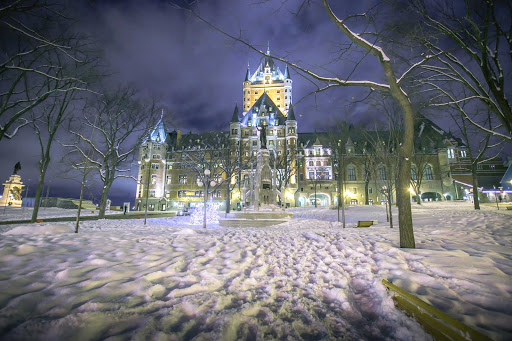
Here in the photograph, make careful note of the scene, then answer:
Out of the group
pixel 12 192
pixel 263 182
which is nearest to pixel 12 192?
pixel 12 192

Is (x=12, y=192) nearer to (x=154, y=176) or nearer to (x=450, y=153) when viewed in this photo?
(x=154, y=176)

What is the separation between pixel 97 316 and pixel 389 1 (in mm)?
7658

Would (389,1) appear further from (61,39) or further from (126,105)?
(126,105)

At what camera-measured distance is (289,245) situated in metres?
6.09

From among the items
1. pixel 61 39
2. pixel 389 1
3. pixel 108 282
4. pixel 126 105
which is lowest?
pixel 108 282

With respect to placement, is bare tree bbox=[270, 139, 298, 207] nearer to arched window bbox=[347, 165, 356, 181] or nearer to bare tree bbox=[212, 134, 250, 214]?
bare tree bbox=[212, 134, 250, 214]

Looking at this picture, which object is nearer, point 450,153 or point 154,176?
point 450,153

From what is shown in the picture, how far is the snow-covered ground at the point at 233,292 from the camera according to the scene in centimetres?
202

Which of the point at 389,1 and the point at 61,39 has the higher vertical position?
the point at 61,39

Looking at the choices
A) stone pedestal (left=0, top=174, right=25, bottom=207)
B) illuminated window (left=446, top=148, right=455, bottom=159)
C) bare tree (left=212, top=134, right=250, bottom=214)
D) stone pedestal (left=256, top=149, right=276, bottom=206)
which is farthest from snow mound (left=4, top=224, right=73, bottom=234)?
illuminated window (left=446, top=148, right=455, bottom=159)

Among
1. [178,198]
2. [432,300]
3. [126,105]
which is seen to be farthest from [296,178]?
[432,300]

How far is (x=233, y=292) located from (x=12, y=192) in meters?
45.0

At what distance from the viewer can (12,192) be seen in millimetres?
31047

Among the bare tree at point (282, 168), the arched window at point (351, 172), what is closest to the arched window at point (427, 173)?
the arched window at point (351, 172)
